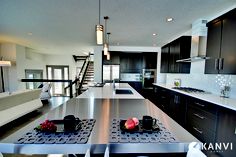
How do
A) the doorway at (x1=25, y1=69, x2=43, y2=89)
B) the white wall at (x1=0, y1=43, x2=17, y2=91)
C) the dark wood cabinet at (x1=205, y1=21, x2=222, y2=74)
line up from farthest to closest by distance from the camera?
1. the doorway at (x1=25, y1=69, x2=43, y2=89)
2. the white wall at (x1=0, y1=43, x2=17, y2=91)
3. the dark wood cabinet at (x1=205, y1=21, x2=222, y2=74)

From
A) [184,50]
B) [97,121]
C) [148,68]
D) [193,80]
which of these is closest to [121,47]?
[148,68]

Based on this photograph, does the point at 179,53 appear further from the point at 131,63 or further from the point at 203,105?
the point at 131,63

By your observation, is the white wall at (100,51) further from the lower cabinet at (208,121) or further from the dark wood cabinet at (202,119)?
the dark wood cabinet at (202,119)

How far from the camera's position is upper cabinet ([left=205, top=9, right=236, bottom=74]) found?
2.20 meters

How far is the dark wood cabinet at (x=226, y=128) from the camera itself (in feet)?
6.03

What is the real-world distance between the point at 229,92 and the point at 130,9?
2.57 m

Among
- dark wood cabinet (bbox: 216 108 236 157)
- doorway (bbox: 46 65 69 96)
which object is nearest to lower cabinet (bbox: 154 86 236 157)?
dark wood cabinet (bbox: 216 108 236 157)

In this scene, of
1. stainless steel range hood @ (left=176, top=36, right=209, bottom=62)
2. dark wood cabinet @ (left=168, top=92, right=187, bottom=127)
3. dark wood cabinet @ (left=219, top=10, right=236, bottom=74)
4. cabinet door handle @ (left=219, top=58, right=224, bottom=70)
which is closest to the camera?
dark wood cabinet @ (left=219, top=10, right=236, bottom=74)

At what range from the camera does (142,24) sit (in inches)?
140

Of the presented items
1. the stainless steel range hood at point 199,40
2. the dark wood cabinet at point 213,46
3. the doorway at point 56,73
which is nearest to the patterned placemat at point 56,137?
Answer: the dark wood cabinet at point 213,46

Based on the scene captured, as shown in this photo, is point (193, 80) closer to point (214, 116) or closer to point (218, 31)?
point (218, 31)

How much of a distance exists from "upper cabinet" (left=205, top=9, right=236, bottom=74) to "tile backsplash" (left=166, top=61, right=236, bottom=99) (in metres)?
0.42

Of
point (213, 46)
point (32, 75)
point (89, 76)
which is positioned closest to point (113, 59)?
point (89, 76)

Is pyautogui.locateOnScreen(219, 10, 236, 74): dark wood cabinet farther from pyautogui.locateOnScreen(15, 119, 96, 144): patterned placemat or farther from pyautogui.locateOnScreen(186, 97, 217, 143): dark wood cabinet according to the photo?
pyautogui.locateOnScreen(15, 119, 96, 144): patterned placemat
